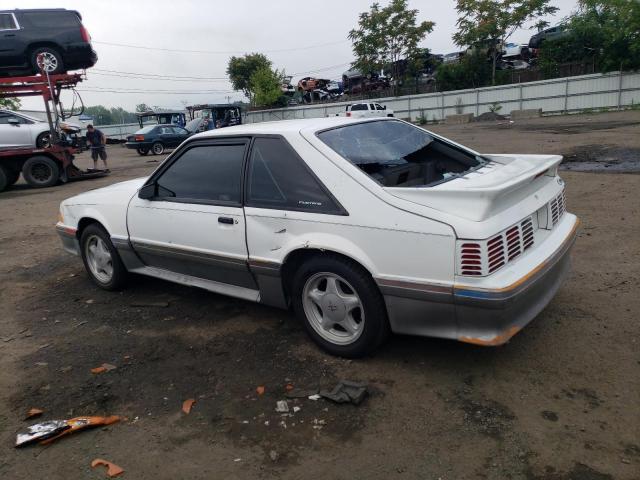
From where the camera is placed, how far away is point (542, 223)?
3.23m

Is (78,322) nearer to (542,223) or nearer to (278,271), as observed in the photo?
(278,271)

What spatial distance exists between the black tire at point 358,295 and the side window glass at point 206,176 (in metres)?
0.79

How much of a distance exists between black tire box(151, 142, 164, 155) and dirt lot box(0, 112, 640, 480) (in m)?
21.7

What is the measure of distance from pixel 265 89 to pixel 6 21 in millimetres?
35261

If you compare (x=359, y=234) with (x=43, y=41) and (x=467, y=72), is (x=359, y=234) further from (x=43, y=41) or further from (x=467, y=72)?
(x=467, y=72)

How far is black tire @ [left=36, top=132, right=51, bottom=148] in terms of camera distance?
45.0 ft

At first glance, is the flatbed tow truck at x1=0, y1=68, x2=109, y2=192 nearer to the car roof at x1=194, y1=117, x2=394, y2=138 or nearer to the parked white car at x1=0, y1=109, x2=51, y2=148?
the parked white car at x1=0, y1=109, x2=51, y2=148

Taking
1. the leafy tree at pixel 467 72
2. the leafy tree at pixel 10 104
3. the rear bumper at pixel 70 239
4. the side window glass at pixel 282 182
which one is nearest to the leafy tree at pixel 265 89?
the leafy tree at pixel 467 72

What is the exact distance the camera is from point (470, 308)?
2.70 m

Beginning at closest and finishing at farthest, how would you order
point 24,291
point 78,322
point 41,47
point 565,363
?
point 565,363, point 78,322, point 24,291, point 41,47

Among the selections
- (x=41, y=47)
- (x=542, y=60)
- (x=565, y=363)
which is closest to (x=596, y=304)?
(x=565, y=363)

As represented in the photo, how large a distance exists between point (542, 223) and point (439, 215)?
0.93 meters

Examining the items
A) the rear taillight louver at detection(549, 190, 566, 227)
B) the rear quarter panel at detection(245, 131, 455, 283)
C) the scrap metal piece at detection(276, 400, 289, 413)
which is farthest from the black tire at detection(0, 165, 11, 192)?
the rear taillight louver at detection(549, 190, 566, 227)

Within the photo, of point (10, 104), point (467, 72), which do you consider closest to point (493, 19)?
point (467, 72)
